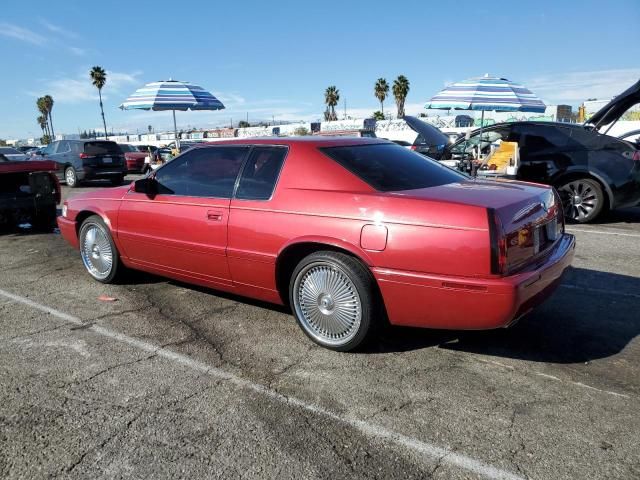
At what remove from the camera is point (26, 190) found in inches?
322

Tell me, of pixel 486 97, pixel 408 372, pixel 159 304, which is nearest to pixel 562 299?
pixel 408 372

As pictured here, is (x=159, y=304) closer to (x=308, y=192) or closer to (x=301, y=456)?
(x=308, y=192)

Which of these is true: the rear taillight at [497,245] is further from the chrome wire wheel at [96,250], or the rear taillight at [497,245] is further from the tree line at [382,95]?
the tree line at [382,95]

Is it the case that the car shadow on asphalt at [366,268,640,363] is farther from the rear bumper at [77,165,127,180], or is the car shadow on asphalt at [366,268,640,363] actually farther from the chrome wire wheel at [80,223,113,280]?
the rear bumper at [77,165,127,180]

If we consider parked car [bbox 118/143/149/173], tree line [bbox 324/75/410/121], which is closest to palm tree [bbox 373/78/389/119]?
tree line [bbox 324/75/410/121]

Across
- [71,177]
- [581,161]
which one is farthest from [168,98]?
[581,161]

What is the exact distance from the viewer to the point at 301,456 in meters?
2.30

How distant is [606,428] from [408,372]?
107 cm

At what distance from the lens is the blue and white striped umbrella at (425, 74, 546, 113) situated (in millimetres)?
13297

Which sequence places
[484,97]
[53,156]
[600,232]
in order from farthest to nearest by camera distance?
[53,156]
[484,97]
[600,232]

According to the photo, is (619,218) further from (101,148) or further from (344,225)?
(101,148)

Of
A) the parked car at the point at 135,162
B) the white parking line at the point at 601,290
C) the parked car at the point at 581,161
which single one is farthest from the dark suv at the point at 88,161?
the white parking line at the point at 601,290

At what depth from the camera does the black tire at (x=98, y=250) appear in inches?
193

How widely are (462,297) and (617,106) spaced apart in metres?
7.78
